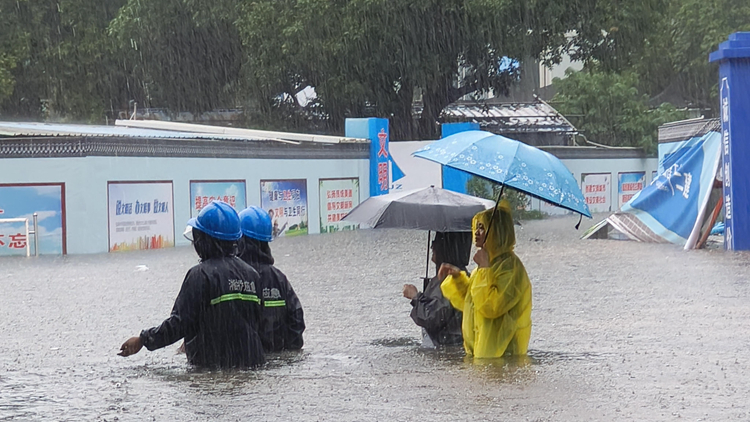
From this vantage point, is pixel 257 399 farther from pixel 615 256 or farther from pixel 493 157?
pixel 615 256

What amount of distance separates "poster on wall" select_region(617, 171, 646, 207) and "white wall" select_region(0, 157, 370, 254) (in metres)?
19.0

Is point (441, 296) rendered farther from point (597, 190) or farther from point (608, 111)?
point (608, 111)

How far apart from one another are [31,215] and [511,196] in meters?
15.2

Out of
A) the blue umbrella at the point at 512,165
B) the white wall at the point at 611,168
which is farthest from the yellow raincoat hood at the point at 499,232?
the white wall at the point at 611,168

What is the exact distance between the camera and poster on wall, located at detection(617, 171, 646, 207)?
135 feet

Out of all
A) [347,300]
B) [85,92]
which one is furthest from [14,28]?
[347,300]

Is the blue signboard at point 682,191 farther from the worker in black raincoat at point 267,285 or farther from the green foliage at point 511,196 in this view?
the worker in black raincoat at point 267,285

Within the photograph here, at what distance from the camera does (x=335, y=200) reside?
28.9m

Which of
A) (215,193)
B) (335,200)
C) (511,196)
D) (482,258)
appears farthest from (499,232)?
(511,196)

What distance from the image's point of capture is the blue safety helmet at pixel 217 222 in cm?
676

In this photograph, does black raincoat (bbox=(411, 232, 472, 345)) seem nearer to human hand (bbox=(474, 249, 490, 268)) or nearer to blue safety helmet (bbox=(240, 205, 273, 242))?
human hand (bbox=(474, 249, 490, 268))

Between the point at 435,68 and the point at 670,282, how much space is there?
21718mm

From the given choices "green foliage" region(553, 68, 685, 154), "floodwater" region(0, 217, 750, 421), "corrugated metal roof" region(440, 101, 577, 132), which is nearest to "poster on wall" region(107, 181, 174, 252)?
"floodwater" region(0, 217, 750, 421)

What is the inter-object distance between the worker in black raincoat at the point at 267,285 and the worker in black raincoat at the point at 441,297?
34.4 inches
